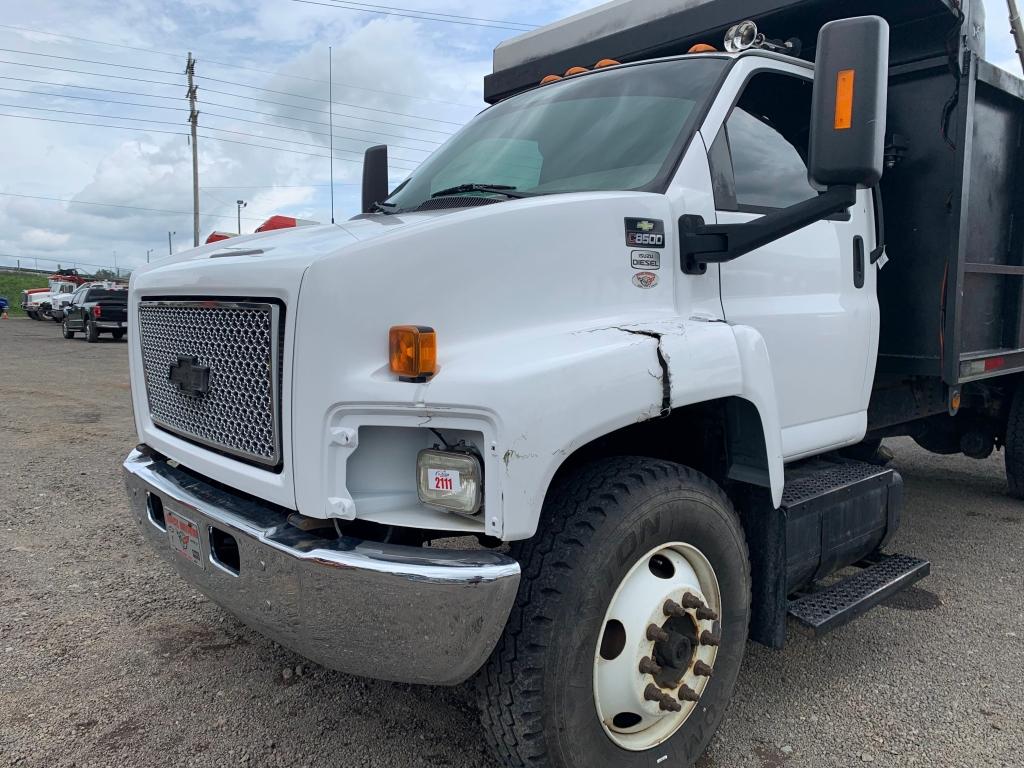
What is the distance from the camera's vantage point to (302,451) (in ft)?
6.81

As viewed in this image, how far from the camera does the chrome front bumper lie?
1944 millimetres

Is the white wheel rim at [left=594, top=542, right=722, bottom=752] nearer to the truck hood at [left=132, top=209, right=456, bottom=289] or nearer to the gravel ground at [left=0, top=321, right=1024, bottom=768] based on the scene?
the gravel ground at [left=0, top=321, right=1024, bottom=768]

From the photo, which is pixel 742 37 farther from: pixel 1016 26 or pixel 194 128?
pixel 194 128

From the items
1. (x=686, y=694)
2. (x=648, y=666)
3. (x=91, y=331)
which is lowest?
(x=686, y=694)

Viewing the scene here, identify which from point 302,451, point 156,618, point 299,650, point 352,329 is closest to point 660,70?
point 352,329

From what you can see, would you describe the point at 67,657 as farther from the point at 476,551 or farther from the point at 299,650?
the point at 476,551

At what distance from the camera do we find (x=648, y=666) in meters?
2.34

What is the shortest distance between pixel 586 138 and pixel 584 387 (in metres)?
1.31

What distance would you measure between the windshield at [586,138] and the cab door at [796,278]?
0.19 m

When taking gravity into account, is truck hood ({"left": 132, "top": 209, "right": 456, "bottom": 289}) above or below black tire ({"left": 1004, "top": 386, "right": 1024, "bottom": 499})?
above

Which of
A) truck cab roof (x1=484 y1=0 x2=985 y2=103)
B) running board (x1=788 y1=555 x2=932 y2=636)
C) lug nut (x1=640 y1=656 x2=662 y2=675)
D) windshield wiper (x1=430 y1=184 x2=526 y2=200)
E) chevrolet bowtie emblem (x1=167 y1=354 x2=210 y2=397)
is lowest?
running board (x1=788 y1=555 x2=932 y2=636)

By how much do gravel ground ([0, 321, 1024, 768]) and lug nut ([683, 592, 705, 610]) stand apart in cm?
64

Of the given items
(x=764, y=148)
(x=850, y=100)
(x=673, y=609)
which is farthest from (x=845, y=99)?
(x=673, y=609)

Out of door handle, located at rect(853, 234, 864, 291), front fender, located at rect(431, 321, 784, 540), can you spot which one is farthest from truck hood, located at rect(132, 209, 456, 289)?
door handle, located at rect(853, 234, 864, 291)
